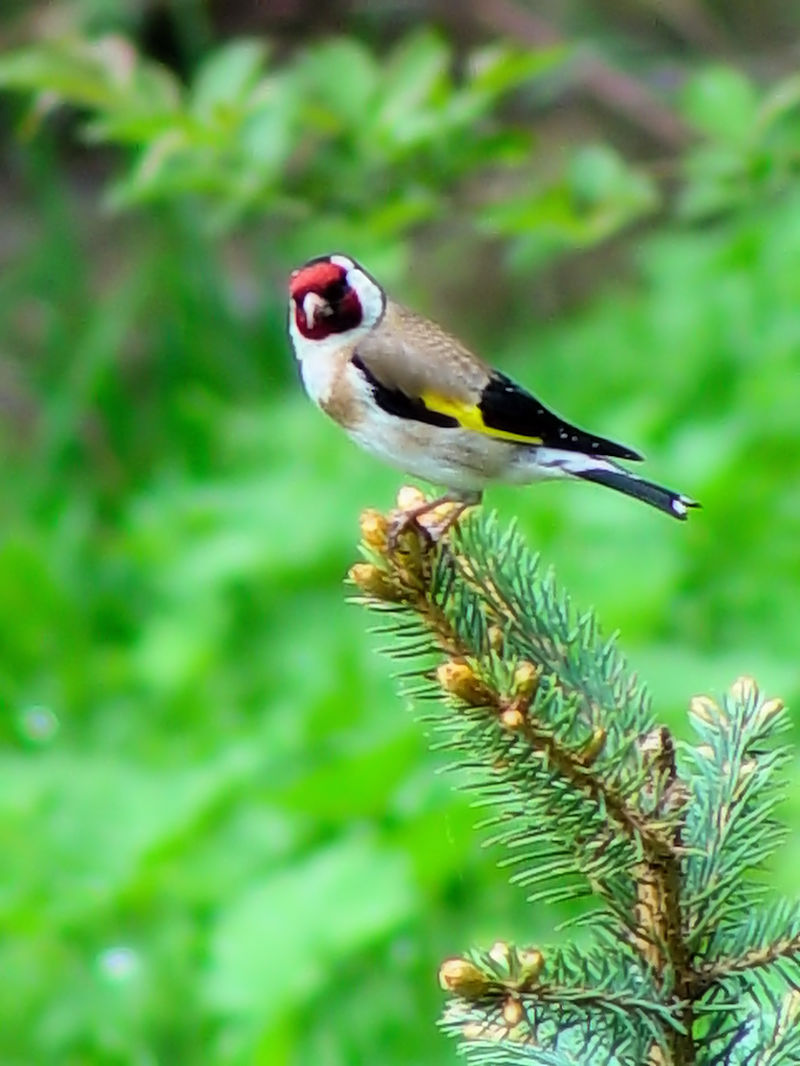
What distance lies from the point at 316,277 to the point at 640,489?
0.54 metres

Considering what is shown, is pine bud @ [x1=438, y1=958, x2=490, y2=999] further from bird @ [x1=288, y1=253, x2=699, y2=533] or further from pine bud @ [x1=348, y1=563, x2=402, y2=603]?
bird @ [x1=288, y1=253, x2=699, y2=533]

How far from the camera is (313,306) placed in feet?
6.65

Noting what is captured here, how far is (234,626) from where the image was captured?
3.78 m

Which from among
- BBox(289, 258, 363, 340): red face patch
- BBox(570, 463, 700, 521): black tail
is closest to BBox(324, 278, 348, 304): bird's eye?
BBox(289, 258, 363, 340): red face patch

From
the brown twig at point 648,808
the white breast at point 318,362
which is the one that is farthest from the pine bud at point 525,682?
the white breast at point 318,362

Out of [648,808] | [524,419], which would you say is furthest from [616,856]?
[524,419]

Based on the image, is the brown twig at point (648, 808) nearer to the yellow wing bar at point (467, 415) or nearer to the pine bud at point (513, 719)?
the pine bud at point (513, 719)

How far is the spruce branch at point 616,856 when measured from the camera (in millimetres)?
1093

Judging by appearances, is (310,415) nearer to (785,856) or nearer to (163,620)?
(163,620)

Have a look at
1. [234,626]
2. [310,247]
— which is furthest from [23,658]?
[310,247]

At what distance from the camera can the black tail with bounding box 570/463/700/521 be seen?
1592 mm

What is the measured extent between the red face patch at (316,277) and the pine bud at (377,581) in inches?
32.2

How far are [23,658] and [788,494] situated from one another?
1852 mm

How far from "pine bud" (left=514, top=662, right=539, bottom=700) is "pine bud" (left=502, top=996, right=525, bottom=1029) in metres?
0.19
